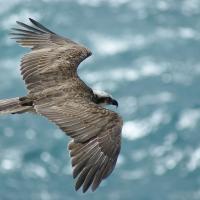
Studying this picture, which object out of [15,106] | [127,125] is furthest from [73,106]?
[127,125]

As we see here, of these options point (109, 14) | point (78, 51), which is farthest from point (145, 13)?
point (78, 51)

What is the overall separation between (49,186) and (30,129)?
247 centimetres

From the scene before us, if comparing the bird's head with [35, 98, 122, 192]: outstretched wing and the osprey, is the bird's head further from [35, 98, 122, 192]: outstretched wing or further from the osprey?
[35, 98, 122, 192]: outstretched wing

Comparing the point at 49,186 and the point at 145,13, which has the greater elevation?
the point at 145,13

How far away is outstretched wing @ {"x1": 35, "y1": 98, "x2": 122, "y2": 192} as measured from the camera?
14.6 metres

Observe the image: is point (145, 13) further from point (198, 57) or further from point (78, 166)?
point (78, 166)

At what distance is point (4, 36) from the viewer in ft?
134

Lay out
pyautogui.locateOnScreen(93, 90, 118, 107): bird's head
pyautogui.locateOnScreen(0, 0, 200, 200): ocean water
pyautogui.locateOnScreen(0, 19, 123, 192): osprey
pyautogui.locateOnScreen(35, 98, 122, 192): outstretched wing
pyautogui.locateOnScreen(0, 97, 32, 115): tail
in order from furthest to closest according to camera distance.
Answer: pyautogui.locateOnScreen(0, 0, 200, 200): ocean water, pyautogui.locateOnScreen(93, 90, 118, 107): bird's head, pyautogui.locateOnScreen(0, 97, 32, 115): tail, pyautogui.locateOnScreen(0, 19, 123, 192): osprey, pyautogui.locateOnScreen(35, 98, 122, 192): outstretched wing

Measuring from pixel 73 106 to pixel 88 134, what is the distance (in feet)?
2.50

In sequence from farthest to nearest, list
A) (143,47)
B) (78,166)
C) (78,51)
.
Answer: (143,47) → (78,51) → (78,166)

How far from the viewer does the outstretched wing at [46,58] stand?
682 inches

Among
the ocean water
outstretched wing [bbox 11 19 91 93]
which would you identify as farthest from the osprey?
the ocean water

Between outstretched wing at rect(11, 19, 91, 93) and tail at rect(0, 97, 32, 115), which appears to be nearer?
tail at rect(0, 97, 32, 115)

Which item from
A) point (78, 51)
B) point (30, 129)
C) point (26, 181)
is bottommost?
point (26, 181)
